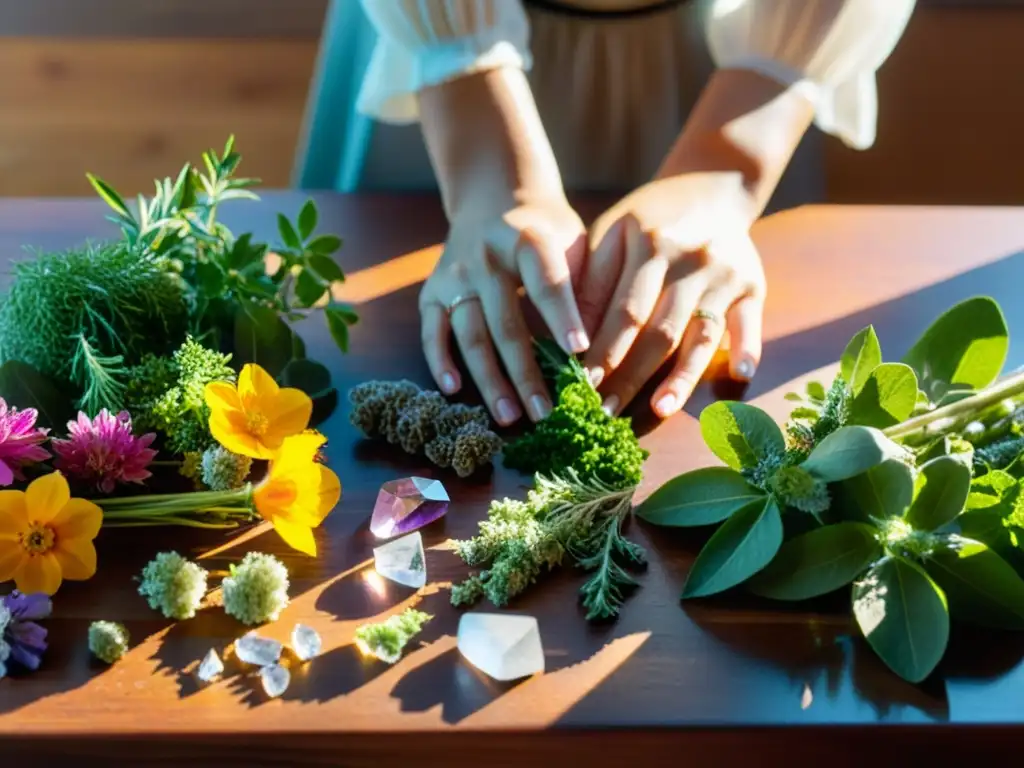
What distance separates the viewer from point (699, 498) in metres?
0.56

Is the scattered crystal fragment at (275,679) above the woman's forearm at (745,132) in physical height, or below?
below

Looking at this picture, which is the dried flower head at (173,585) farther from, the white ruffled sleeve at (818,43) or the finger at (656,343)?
the white ruffled sleeve at (818,43)

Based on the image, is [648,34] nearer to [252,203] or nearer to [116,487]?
[252,203]

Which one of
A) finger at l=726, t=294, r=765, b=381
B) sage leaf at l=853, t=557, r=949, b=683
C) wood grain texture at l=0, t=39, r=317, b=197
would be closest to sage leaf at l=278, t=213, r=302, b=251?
finger at l=726, t=294, r=765, b=381

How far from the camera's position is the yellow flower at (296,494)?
1.80ft

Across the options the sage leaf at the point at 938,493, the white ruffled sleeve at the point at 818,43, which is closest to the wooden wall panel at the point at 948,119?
the white ruffled sleeve at the point at 818,43

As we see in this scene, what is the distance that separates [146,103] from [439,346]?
1.60m

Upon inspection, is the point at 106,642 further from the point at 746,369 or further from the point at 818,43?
the point at 818,43

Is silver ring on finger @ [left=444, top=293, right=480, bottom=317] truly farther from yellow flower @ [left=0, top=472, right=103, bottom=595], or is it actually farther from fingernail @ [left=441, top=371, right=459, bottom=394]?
yellow flower @ [left=0, top=472, right=103, bottom=595]

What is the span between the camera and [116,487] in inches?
23.3

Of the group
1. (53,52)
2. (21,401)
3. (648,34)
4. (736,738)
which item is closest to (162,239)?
(21,401)

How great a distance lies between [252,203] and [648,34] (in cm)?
42

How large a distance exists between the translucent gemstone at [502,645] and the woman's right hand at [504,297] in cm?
20

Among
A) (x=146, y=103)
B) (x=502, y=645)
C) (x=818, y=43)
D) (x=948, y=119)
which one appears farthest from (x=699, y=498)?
(x=146, y=103)
